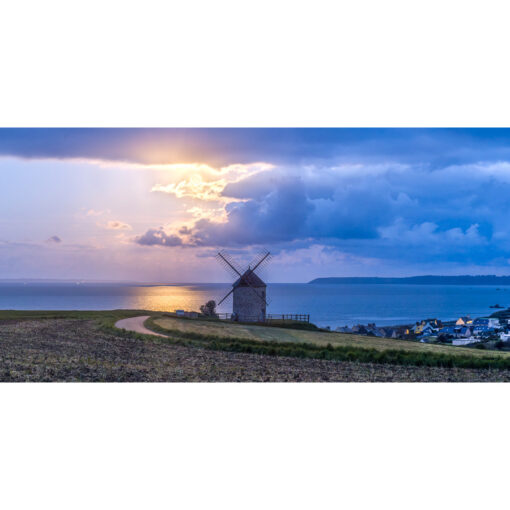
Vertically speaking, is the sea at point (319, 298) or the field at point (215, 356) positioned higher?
the sea at point (319, 298)

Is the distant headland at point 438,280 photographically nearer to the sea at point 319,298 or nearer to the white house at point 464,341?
the sea at point 319,298

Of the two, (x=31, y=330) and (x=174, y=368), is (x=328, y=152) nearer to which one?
(x=174, y=368)

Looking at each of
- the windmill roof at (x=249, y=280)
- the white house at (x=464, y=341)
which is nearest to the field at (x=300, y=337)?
the white house at (x=464, y=341)

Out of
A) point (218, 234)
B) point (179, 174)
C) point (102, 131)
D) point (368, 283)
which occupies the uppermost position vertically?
point (102, 131)

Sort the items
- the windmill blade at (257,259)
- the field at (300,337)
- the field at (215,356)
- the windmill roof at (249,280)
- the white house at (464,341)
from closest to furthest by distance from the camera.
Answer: the field at (215,356)
the field at (300,337)
the white house at (464,341)
the windmill blade at (257,259)
the windmill roof at (249,280)

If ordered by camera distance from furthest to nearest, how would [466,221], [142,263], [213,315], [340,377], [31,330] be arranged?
1. [213,315]
2. [31,330]
3. [142,263]
4. [466,221]
5. [340,377]

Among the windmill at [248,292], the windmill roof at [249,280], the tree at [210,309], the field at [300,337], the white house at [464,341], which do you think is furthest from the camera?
the tree at [210,309]

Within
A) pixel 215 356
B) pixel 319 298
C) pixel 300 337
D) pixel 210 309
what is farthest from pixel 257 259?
pixel 215 356

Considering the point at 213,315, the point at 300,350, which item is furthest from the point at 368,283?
the point at 213,315
